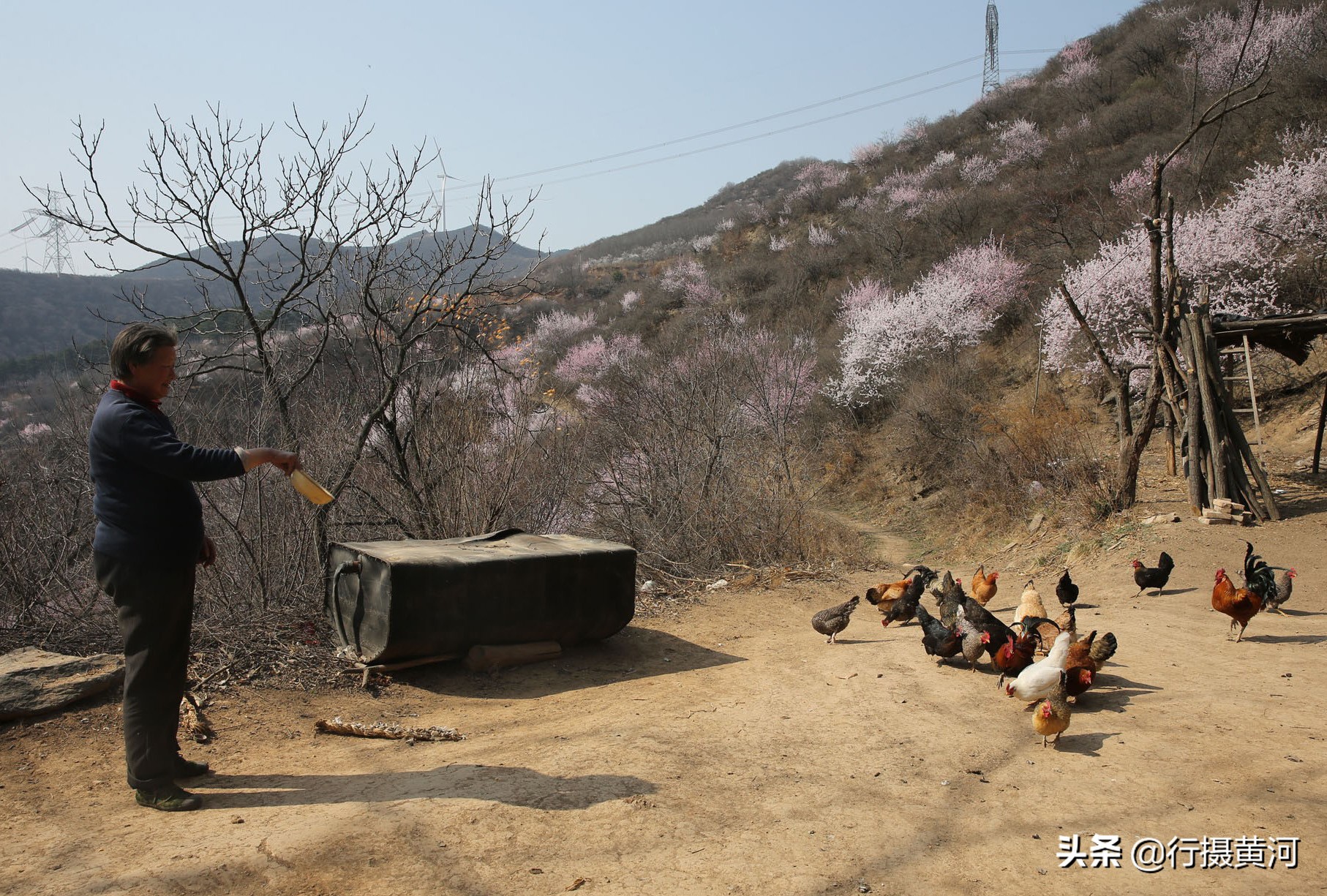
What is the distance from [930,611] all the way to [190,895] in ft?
22.9

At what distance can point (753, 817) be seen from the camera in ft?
11.1

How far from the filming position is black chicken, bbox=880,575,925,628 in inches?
282

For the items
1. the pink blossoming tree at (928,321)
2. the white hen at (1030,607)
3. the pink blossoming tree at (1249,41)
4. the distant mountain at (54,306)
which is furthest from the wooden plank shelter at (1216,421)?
the distant mountain at (54,306)

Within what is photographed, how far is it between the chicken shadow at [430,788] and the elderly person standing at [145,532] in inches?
10.2

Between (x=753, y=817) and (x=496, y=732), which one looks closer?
(x=753, y=817)

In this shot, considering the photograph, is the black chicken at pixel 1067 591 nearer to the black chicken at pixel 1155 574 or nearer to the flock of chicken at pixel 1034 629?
the flock of chicken at pixel 1034 629

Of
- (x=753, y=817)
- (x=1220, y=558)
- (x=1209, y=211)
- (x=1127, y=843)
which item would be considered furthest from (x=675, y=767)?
(x=1209, y=211)

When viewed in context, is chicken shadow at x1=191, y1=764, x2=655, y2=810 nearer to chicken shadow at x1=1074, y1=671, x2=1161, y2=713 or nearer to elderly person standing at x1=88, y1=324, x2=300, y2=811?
elderly person standing at x1=88, y1=324, x2=300, y2=811

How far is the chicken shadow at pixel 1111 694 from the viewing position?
4.67 meters

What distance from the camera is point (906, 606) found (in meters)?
7.18

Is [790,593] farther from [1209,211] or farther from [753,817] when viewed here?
[1209,211]

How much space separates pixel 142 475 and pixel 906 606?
585 centimetres

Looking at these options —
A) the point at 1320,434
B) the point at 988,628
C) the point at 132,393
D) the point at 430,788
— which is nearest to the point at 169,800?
the point at 430,788

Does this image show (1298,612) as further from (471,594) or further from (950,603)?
(471,594)
